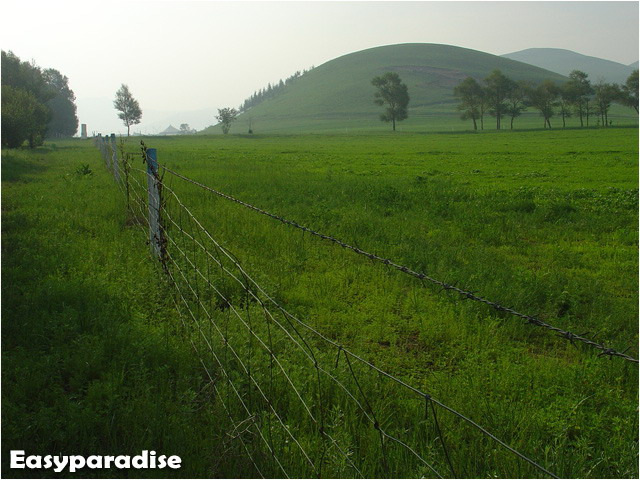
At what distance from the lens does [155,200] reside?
24.0ft

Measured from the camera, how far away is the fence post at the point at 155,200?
7211 millimetres

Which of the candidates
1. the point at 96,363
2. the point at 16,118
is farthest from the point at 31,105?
the point at 96,363

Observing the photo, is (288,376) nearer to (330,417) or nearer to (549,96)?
(330,417)

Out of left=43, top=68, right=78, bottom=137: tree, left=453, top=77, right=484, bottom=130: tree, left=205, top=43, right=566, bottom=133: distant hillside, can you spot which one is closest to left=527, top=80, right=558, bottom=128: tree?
left=453, top=77, right=484, bottom=130: tree

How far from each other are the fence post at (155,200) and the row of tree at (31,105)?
37.9 meters

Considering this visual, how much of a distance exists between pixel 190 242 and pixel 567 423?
6.13 metres

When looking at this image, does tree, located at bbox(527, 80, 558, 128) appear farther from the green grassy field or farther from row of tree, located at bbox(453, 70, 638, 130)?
the green grassy field

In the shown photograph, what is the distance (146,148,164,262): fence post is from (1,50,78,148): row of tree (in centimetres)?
3788

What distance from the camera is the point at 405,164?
95.0 ft

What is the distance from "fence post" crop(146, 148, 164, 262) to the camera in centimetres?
721

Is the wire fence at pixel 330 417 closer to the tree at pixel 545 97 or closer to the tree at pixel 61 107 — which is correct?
the tree at pixel 545 97

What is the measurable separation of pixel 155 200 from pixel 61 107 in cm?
12294

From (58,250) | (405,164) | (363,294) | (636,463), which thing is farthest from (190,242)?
(405,164)

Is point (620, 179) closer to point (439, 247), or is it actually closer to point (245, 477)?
point (439, 247)
